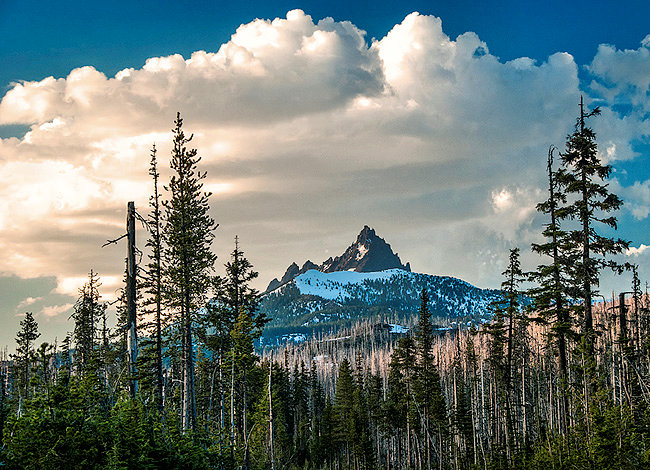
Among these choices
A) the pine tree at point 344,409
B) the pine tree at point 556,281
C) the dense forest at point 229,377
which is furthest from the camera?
the pine tree at point 344,409

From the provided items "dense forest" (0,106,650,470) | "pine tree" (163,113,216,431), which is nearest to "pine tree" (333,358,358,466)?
"dense forest" (0,106,650,470)

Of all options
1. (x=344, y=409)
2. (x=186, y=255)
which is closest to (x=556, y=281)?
(x=186, y=255)

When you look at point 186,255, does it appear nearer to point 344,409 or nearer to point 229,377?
point 229,377

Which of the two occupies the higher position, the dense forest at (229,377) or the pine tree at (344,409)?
the dense forest at (229,377)

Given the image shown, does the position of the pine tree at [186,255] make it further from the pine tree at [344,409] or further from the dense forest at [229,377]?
the pine tree at [344,409]

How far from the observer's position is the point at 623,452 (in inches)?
811

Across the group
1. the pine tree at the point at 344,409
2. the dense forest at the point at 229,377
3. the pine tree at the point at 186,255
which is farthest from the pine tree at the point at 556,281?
the pine tree at the point at 344,409

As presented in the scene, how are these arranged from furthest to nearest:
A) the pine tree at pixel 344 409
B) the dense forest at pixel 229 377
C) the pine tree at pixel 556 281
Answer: the pine tree at pixel 344 409 → the pine tree at pixel 556 281 → the dense forest at pixel 229 377

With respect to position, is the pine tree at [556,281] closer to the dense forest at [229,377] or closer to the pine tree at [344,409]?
the dense forest at [229,377]

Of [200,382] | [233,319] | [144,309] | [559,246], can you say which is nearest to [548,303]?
[559,246]

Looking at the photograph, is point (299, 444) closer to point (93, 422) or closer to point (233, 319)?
point (233, 319)

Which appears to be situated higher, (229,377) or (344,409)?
(229,377)

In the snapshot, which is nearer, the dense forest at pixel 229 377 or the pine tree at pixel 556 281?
the dense forest at pixel 229 377

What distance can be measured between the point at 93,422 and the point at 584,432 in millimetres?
21336
